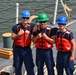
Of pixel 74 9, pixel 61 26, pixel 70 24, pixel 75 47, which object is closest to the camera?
pixel 61 26

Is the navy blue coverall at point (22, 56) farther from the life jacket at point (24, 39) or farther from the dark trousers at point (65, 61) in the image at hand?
the dark trousers at point (65, 61)

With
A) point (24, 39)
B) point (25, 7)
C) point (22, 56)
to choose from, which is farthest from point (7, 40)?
point (25, 7)

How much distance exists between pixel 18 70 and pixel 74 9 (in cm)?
1493

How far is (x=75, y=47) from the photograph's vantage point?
293 inches

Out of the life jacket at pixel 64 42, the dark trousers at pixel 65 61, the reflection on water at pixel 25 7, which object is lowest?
the reflection on water at pixel 25 7

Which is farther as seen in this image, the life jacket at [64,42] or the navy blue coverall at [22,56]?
the navy blue coverall at [22,56]

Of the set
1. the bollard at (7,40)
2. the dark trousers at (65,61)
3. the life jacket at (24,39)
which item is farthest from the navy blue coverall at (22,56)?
the bollard at (7,40)

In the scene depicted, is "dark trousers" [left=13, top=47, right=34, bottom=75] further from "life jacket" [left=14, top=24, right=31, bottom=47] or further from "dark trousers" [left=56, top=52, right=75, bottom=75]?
"dark trousers" [left=56, top=52, right=75, bottom=75]

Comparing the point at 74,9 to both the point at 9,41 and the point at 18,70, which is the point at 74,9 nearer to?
the point at 9,41

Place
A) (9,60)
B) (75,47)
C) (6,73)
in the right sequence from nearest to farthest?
(75,47) → (6,73) → (9,60)

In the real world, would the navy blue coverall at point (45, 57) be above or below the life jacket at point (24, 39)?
below

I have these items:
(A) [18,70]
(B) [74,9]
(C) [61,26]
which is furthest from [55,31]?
(B) [74,9]

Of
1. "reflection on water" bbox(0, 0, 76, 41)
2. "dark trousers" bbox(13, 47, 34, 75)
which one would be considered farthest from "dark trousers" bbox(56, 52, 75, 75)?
"reflection on water" bbox(0, 0, 76, 41)

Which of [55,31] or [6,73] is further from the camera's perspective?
[6,73]
